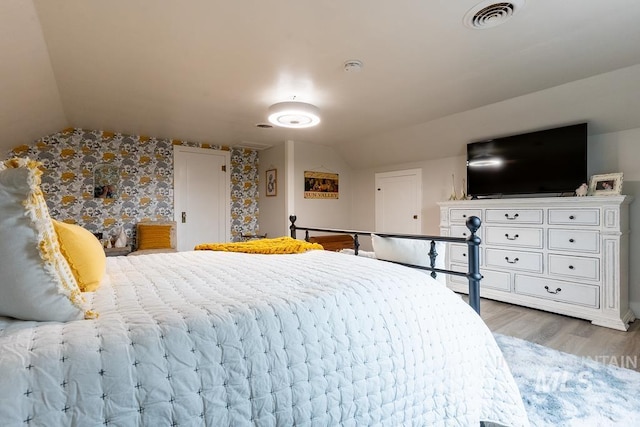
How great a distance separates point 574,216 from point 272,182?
13.9ft

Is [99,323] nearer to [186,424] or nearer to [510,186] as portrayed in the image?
[186,424]

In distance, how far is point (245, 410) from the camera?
0.78m

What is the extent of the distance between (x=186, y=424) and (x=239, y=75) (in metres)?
2.68

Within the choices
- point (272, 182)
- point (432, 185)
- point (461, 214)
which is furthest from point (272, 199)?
point (461, 214)

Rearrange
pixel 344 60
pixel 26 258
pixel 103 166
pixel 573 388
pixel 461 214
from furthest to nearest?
pixel 103 166, pixel 461 214, pixel 344 60, pixel 573 388, pixel 26 258

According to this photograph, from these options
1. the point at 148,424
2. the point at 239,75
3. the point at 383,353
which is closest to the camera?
the point at 148,424

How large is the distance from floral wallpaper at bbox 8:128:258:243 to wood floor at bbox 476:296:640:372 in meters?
4.85

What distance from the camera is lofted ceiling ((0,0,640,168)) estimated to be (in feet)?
6.24

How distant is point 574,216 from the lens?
10.3ft

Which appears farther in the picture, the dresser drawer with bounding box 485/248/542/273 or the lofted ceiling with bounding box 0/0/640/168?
the dresser drawer with bounding box 485/248/542/273

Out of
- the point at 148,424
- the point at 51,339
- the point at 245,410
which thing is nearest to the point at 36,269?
the point at 51,339

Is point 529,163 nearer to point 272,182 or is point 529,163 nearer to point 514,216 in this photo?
point 514,216

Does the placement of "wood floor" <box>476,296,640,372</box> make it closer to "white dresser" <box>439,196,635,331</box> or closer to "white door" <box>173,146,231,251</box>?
"white dresser" <box>439,196,635,331</box>

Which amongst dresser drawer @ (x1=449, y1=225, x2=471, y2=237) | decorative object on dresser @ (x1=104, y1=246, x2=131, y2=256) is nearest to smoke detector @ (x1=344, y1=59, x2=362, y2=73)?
dresser drawer @ (x1=449, y1=225, x2=471, y2=237)
